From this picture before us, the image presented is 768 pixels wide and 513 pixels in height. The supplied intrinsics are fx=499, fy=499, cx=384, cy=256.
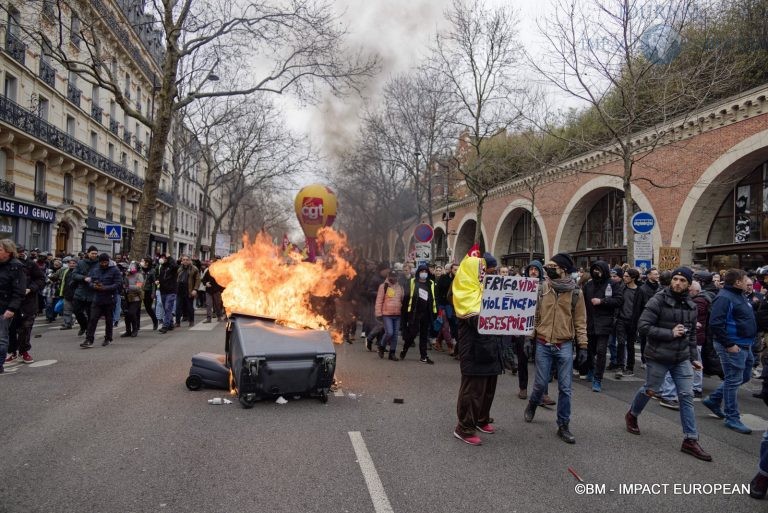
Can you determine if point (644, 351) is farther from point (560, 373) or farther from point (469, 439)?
point (469, 439)

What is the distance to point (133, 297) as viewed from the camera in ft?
36.1

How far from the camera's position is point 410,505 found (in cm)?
348

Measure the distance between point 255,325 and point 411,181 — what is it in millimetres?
32837

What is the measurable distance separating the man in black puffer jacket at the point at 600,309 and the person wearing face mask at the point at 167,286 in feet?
30.3

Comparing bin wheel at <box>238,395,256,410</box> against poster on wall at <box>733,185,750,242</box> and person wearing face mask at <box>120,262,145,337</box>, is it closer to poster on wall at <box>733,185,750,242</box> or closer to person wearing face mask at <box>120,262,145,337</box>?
person wearing face mask at <box>120,262,145,337</box>

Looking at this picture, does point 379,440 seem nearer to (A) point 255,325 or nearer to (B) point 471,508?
(B) point 471,508

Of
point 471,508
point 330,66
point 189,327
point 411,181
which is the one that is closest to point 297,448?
point 471,508

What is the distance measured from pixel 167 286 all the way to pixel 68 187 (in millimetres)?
Result: 17637

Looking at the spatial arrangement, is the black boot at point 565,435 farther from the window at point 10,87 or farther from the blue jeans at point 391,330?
the window at point 10,87

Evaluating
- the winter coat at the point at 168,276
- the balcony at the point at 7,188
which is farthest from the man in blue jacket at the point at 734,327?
the balcony at the point at 7,188

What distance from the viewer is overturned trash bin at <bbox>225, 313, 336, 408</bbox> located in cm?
567

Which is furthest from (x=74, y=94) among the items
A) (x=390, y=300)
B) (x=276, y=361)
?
(x=276, y=361)

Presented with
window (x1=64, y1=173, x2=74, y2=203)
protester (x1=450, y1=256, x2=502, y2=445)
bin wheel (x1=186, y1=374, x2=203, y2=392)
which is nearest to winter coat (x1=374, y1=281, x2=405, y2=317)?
bin wheel (x1=186, y1=374, x2=203, y2=392)

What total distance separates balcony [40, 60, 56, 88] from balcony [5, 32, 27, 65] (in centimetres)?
146
